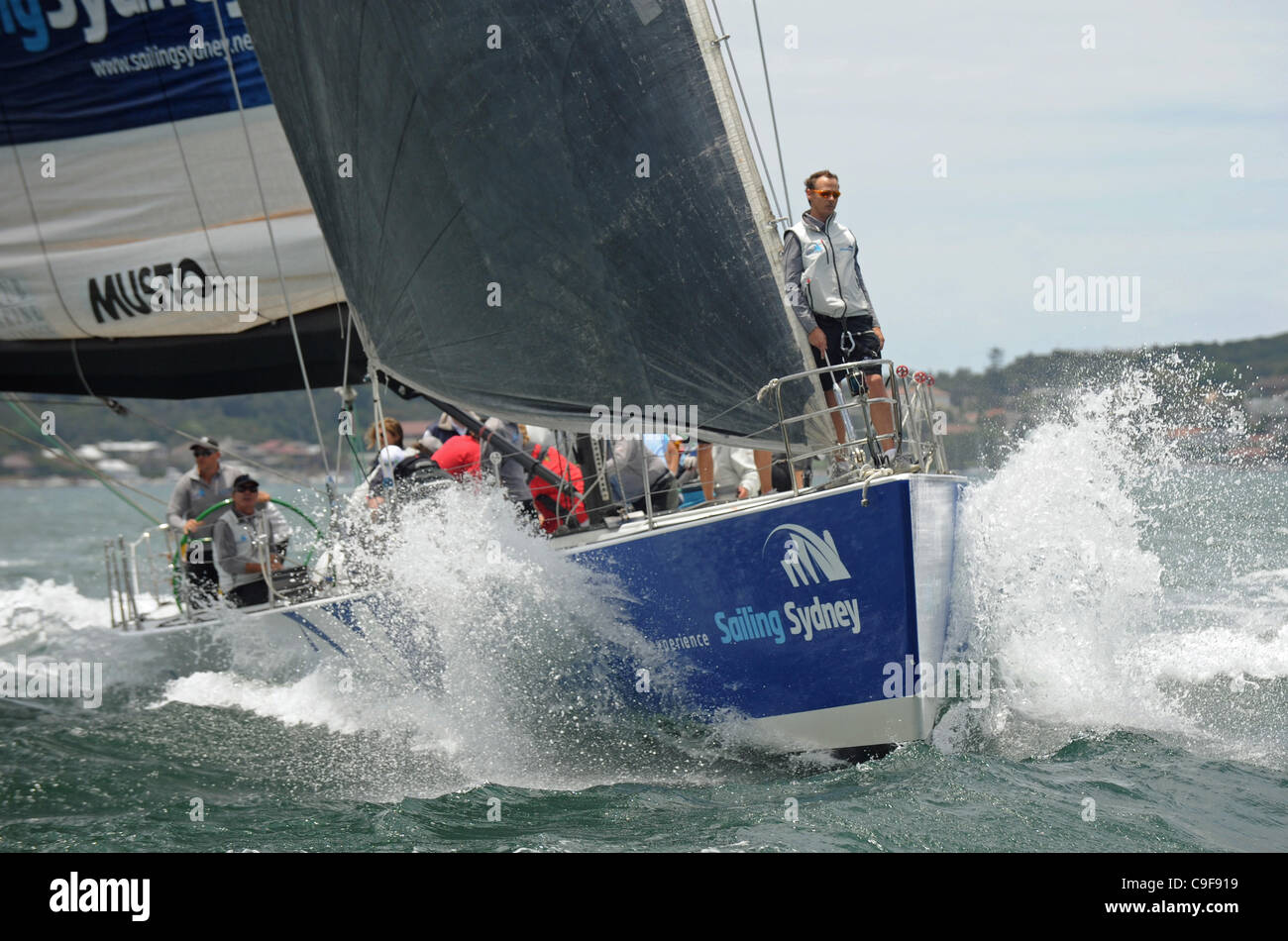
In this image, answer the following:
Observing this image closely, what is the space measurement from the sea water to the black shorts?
0.85 meters

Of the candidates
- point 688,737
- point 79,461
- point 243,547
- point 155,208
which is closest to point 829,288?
point 688,737

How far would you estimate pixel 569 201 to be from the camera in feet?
19.7

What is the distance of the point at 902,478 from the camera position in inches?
197

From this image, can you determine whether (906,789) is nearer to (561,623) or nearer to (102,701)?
(561,623)

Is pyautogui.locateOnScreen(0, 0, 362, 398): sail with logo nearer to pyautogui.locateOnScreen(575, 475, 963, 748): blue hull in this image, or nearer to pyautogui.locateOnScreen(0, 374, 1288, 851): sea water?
pyautogui.locateOnScreen(0, 374, 1288, 851): sea water

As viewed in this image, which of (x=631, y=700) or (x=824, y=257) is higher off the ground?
(x=824, y=257)

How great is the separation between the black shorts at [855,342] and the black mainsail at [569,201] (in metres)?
0.26

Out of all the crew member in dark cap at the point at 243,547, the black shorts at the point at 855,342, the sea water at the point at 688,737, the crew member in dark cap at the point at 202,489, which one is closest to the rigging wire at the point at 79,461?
the crew member in dark cap at the point at 202,489

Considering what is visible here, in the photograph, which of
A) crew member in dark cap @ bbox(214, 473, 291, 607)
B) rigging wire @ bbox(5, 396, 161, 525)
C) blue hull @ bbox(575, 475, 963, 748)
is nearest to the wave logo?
blue hull @ bbox(575, 475, 963, 748)

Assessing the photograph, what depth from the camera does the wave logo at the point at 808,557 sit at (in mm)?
5145

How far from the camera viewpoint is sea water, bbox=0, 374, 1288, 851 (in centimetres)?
460

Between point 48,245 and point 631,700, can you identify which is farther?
point 48,245
